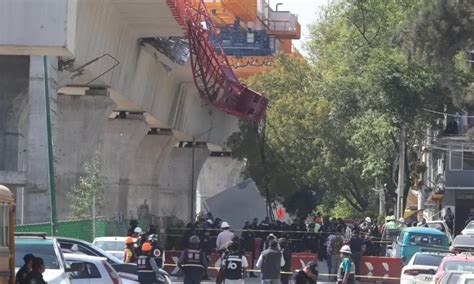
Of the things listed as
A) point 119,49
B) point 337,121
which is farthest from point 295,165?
point 119,49

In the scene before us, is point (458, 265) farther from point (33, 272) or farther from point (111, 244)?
point (33, 272)

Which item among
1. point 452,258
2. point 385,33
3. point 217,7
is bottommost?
point 452,258

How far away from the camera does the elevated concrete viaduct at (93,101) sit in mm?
33062

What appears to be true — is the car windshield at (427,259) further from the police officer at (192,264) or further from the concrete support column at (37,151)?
the concrete support column at (37,151)

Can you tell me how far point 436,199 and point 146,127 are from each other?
20815 mm

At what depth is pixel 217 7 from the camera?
91.8 metres

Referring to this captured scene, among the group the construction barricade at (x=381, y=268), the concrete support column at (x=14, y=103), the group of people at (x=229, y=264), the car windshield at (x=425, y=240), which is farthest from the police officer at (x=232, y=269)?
the car windshield at (x=425, y=240)

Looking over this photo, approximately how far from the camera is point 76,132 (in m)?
43.5

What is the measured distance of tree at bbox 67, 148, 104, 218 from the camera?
3834 centimetres

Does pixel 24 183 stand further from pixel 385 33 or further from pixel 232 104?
pixel 385 33

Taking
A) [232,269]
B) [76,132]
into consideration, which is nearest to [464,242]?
[232,269]

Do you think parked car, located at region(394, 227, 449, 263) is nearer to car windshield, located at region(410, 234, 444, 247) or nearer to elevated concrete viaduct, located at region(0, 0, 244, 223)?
car windshield, located at region(410, 234, 444, 247)

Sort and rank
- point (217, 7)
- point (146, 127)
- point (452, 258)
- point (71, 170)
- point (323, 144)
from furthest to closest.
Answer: point (217, 7), point (323, 144), point (146, 127), point (71, 170), point (452, 258)

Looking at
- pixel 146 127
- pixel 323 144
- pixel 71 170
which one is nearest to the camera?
pixel 71 170
